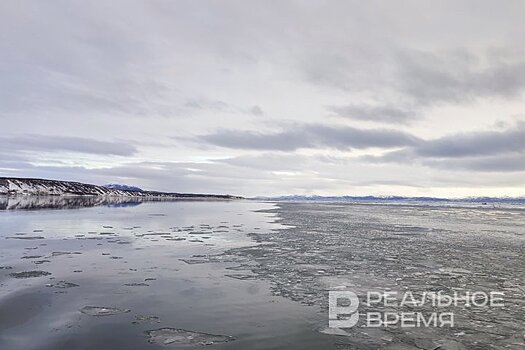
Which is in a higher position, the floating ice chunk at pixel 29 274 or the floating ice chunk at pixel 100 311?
the floating ice chunk at pixel 100 311

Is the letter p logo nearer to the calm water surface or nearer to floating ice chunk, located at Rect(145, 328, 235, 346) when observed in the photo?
the calm water surface

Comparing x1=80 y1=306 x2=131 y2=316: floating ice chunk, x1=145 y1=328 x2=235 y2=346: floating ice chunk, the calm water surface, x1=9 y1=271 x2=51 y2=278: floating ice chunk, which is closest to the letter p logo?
the calm water surface

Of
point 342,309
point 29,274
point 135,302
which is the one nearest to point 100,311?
point 135,302

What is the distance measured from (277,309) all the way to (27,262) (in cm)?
1004

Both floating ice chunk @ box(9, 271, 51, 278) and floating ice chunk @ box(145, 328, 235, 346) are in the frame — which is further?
floating ice chunk @ box(9, 271, 51, 278)

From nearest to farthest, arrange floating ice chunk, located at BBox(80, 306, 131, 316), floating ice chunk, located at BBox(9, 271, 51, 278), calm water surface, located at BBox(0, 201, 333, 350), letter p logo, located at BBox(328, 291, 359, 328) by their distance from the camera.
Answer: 1. calm water surface, located at BBox(0, 201, 333, 350)
2. letter p logo, located at BBox(328, 291, 359, 328)
3. floating ice chunk, located at BBox(80, 306, 131, 316)
4. floating ice chunk, located at BBox(9, 271, 51, 278)

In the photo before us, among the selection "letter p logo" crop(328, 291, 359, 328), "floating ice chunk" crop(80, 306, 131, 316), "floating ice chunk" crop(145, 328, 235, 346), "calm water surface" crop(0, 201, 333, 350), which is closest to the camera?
"floating ice chunk" crop(145, 328, 235, 346)

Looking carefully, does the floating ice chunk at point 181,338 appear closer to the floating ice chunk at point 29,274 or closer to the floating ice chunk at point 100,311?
the floating ice chunk at point 100,311

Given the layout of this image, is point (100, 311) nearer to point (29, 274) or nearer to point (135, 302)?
point (135, 302)

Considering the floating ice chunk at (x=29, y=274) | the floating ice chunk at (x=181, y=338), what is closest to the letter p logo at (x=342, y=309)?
the floating ice chunk at (x=181, y=338)

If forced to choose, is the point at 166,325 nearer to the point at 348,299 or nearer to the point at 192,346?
the point at 192,346

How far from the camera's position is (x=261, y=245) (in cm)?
1886

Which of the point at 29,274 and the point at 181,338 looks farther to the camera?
the point at 29,274

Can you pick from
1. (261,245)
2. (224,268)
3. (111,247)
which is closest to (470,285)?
(224,268)
